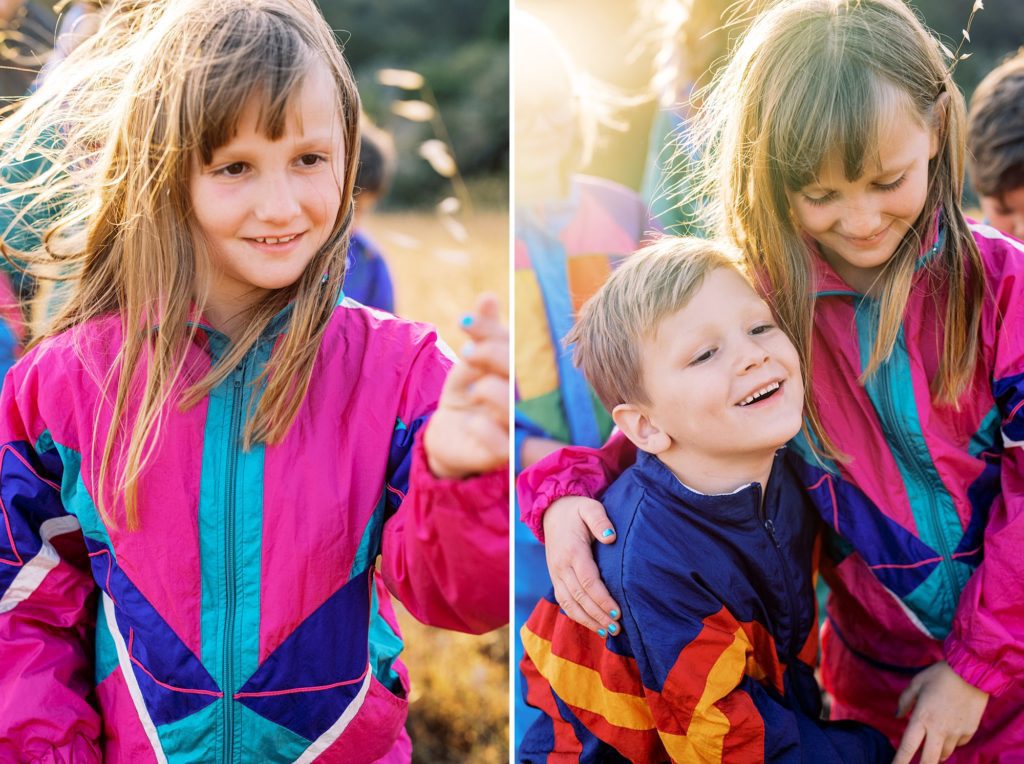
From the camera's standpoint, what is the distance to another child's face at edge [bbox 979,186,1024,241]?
2.21m

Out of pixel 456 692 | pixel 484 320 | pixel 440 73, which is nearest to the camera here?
pixel 484 320

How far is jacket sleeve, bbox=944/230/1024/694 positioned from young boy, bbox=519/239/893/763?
211mm

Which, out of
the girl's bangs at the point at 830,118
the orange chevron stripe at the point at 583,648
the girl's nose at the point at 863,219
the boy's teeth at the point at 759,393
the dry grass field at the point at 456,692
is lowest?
the dry grass field at the point at 456,692

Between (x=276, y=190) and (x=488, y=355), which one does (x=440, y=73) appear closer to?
(x=276, y=190)

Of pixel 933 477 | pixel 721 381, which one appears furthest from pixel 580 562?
pixel 933 477

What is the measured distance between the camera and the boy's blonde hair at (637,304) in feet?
4.86

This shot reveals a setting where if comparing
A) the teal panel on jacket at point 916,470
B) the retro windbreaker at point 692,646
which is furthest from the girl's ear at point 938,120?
the retro windbreaker at point 692,646

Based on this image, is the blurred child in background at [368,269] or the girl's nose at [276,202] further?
the blurred child in background at [368,269]

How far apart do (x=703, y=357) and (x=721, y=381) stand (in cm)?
5

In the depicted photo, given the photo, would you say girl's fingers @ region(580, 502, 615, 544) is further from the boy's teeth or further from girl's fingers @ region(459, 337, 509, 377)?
girl's fingers @ region(459, 337, 509, 377)

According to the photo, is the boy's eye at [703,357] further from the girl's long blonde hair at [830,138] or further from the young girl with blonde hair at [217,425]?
the young girl with blonde hair at [217,425]

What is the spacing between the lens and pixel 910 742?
1538 millimetres

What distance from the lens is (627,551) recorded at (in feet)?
4.83

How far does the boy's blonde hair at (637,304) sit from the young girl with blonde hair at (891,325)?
9 centimetres
